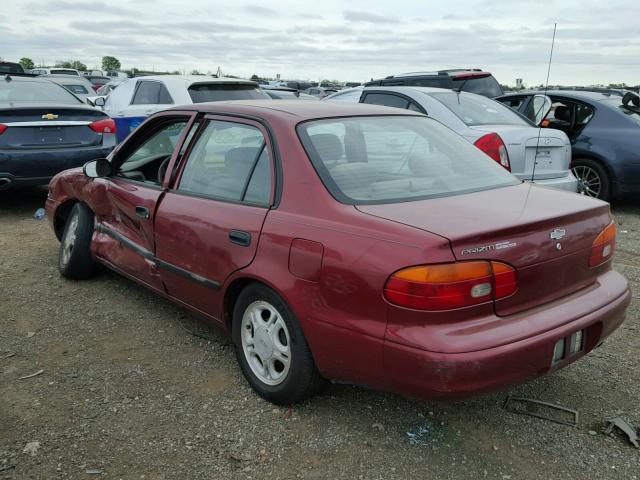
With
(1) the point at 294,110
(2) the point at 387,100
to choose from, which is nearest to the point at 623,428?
(1) the point at 294,110

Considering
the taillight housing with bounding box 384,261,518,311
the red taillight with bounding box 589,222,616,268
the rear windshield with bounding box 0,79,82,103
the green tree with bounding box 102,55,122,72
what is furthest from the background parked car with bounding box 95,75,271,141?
the green tree with bounding box 102,55,122,72

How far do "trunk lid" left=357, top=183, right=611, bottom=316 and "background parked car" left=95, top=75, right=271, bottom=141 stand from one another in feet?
20.4

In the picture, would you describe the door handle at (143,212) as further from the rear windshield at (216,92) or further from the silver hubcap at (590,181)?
the silver hubcap at (590,181)

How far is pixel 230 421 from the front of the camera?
2969mm

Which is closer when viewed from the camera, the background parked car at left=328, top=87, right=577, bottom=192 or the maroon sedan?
the maroon sedan

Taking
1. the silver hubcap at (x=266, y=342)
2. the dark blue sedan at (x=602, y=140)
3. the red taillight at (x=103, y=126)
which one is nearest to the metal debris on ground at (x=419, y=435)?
the silver hubcap at (x=266, y=342)

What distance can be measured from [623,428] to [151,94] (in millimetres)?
7943

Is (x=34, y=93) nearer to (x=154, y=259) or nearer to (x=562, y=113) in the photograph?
(x=154, y=259)

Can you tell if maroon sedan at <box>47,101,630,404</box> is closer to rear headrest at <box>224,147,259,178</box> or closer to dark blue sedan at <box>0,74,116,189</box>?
rear headrest at <box>224,147,259,178</box>

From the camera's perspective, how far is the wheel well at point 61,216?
5.09 m

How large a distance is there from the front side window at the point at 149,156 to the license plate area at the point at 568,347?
8.71ft

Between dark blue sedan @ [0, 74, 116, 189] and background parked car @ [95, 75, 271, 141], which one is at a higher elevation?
background parked car @ [95, 75, 271, 141]

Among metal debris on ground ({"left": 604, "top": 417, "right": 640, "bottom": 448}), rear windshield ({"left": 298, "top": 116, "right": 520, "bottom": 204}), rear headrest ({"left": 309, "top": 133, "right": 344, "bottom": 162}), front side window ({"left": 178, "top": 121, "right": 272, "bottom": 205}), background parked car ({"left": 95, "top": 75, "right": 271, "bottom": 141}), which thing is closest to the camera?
metal debris on ground ({"left": 604, "top": 417, "right": 640, "bottom": 448})

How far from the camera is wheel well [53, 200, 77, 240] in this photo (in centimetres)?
509
